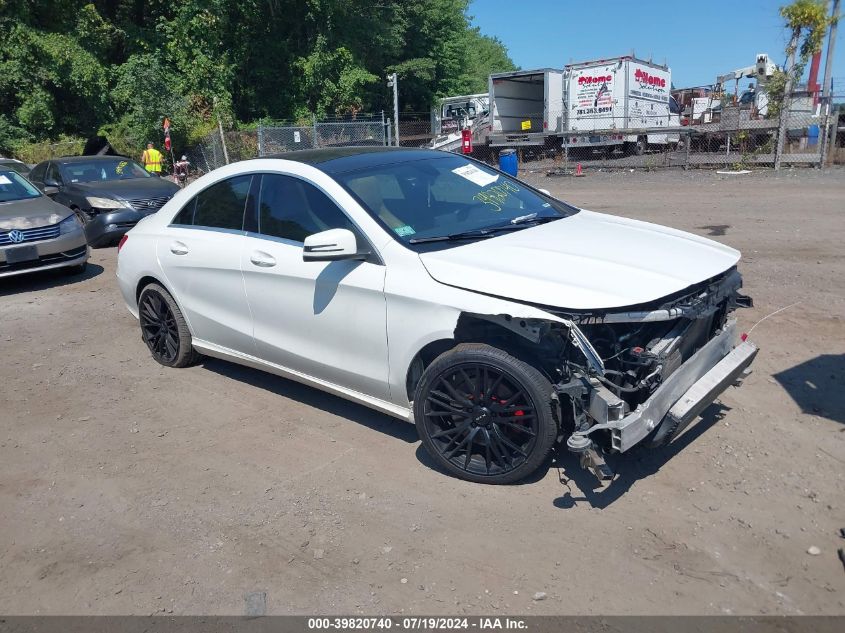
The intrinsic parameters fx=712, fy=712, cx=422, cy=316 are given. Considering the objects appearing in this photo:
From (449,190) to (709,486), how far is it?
241 cm

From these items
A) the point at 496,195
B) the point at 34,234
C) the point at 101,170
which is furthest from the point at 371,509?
the point at 101,170

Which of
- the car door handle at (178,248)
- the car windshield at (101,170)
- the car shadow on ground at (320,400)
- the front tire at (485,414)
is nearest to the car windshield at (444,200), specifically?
the front tire at (485,414)

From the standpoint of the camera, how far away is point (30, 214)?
9133 millimetres

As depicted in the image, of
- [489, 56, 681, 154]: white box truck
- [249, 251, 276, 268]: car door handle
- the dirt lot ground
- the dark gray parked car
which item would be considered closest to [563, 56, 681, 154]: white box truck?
[489, 56, 681, 154]: white box truck

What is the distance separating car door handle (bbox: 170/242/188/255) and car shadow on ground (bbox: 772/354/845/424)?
4.41 meters

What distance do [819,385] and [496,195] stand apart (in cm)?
256

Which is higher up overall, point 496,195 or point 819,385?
point 496,195

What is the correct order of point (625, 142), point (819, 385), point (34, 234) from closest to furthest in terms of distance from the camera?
1. point (819, 385)
2. point (34, 234)
3. point (625, 142)

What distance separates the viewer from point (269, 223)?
4840mm

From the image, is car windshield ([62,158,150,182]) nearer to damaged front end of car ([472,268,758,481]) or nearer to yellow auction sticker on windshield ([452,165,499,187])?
yellow auction sticker on windshield ([452,165,499,187])

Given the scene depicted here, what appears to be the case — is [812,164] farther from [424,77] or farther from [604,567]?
[424,77]

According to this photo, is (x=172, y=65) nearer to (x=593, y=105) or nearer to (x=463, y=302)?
(x=593, y=105)

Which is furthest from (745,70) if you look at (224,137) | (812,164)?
(224,137)

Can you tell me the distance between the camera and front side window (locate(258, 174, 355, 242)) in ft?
14.5
